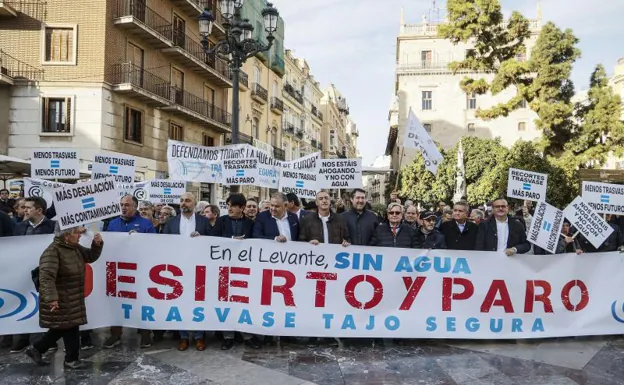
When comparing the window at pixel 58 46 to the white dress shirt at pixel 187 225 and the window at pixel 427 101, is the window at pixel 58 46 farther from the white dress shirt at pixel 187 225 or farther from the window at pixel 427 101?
the window at pixel 427 101

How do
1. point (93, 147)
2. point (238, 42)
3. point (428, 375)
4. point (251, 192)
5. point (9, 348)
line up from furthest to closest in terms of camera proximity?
point (251, 192) → point (93, 147) → point (238, 42) → point (9, 348) → point (428, 375)

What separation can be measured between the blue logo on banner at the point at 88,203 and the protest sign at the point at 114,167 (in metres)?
4.01

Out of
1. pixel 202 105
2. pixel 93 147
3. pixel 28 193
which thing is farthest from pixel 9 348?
pixel 202 105

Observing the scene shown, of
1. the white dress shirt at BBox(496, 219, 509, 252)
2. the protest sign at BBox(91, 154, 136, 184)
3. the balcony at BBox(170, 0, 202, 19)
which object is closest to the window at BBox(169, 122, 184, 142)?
the balcony at BBox(170, 0, 202, 19)

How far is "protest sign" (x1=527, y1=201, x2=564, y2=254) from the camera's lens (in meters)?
6.29

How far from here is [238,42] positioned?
36.7 feet

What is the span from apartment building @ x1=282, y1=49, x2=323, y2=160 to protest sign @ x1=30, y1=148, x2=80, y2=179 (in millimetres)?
Result: 35290

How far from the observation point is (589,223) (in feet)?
21.5

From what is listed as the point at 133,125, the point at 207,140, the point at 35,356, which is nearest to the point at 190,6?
the point at 207,140

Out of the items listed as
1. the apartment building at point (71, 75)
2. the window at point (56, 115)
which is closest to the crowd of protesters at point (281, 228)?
the apartment building at point (71, 75)

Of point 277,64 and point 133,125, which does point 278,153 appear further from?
point 133,125

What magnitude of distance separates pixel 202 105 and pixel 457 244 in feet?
75.2

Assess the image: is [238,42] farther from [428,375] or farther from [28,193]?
[428,375]

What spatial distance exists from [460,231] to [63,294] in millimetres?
4565
